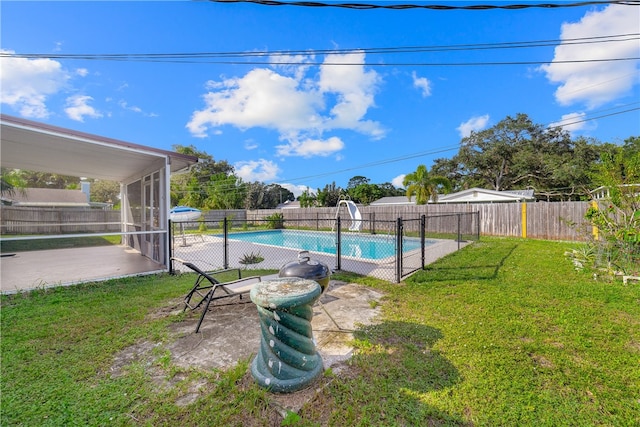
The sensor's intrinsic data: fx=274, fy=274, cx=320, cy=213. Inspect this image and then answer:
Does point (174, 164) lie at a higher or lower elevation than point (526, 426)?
higher

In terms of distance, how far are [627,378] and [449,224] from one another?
42.2 ft

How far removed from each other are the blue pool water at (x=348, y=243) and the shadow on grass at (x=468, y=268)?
7.88ft

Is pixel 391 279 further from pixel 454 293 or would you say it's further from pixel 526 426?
pixel 526 426

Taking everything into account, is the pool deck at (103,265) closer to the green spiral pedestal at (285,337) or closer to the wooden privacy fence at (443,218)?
the wooden privacy fence at (443,218)

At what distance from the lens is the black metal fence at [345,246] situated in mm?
6273

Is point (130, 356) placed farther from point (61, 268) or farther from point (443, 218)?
point (443, 218)

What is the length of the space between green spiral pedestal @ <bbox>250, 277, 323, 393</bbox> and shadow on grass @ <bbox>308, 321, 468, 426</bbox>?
0.33 meters

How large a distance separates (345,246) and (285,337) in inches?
400

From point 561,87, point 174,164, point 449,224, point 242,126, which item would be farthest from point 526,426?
point 242,126

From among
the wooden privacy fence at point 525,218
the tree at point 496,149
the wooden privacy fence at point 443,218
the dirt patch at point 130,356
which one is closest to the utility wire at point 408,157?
the tree at point 496,149

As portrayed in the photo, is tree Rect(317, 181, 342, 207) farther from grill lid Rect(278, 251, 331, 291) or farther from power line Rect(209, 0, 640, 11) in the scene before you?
grill lid Rect(278, 251, 331, 291)

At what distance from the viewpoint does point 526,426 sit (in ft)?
5.76

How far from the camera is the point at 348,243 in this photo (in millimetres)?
12852


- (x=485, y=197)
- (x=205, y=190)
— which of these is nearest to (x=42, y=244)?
(x=205, y=190)
